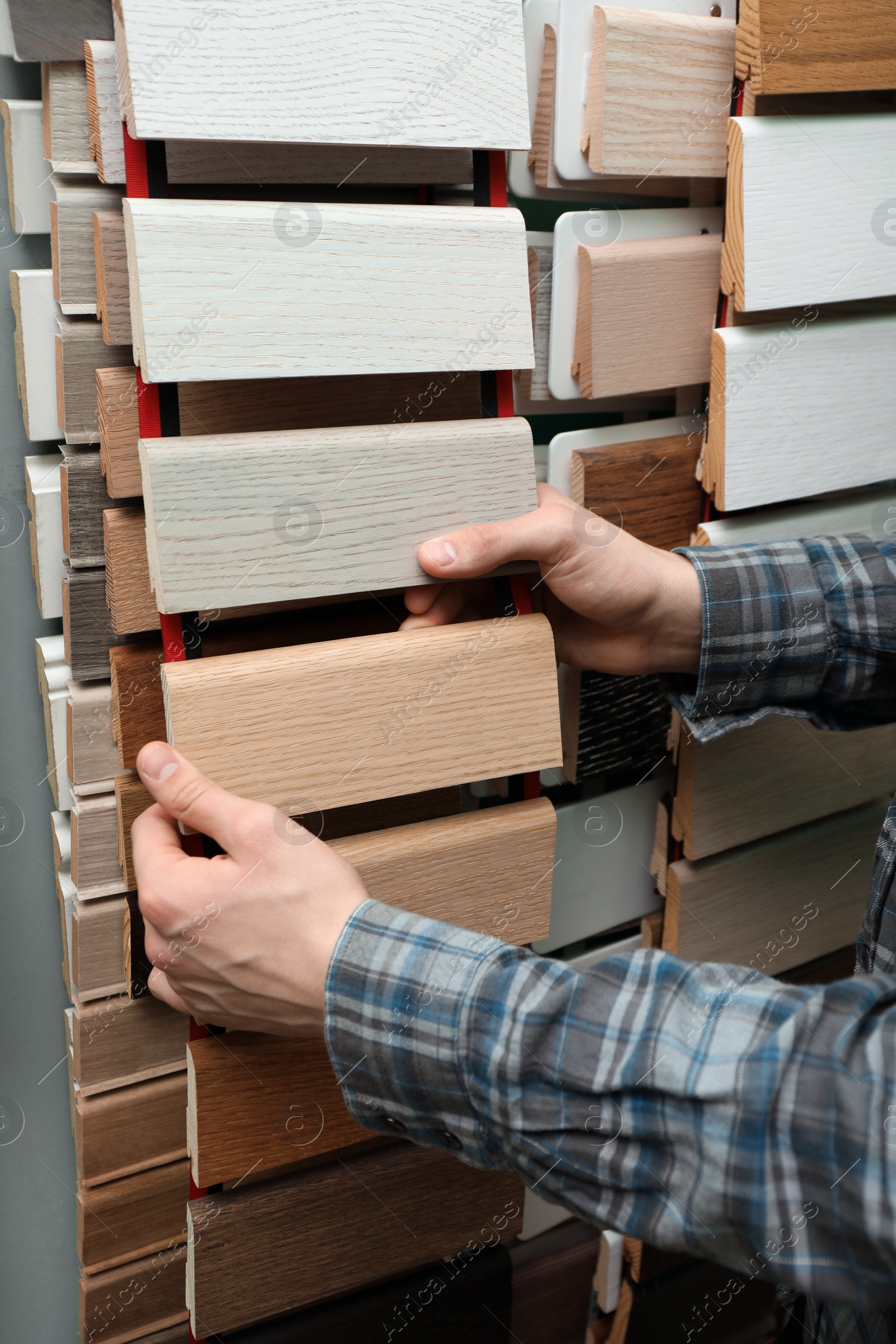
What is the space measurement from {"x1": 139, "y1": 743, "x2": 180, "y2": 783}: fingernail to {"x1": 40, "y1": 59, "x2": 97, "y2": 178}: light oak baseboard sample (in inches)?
20.7

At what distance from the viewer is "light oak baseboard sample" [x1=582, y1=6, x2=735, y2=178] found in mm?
952

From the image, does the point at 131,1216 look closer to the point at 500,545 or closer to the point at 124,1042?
the point at 124,1042

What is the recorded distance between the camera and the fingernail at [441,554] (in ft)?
2.72

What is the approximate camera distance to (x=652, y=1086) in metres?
0.64

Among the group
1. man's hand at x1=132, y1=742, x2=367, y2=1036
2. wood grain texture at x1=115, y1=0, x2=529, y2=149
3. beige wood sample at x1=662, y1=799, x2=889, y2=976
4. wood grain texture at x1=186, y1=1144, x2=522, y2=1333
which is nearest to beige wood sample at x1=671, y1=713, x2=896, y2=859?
beige wood sample at x1=662, y1=799, x2=889, y2=976

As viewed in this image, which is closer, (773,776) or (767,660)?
(767,660)

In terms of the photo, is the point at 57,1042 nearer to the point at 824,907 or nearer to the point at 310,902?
the point at 310,902

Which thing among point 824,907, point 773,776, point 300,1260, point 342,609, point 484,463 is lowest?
point 300,1260

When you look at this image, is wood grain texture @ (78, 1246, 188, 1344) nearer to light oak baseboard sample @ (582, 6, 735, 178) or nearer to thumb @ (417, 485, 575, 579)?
thumb @ (417, 485, 575, 579)

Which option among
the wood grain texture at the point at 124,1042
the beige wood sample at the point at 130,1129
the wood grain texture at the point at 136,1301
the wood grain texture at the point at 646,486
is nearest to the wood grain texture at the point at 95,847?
the wood grain texture at the point at 124,1042

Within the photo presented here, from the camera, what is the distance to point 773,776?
1226mm

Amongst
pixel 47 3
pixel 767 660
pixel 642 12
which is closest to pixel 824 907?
pixel 767 660

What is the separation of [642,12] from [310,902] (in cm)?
86

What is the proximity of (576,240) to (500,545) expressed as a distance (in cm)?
37
